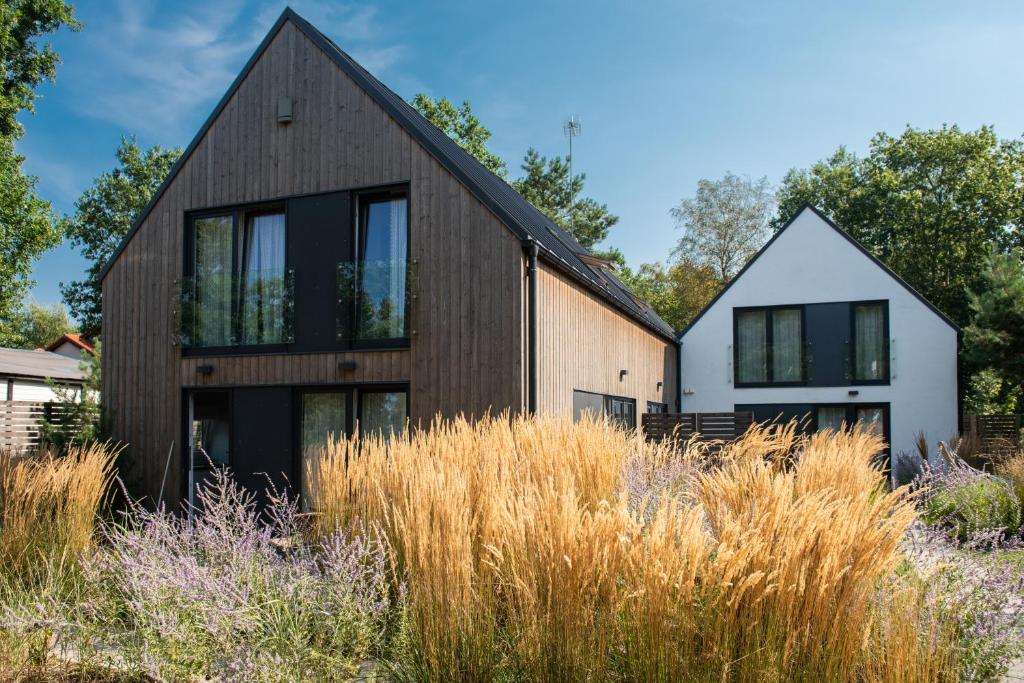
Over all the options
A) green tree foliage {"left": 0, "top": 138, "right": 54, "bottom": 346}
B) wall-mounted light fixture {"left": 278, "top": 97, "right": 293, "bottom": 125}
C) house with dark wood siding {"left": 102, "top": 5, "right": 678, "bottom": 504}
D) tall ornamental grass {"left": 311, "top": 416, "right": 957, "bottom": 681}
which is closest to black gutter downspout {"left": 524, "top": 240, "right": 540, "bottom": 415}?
house with dark wood siding {"left": 102, "top": 5, "right": 678, "bottom": 504}

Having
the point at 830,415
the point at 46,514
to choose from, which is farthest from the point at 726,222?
the point at 46,514

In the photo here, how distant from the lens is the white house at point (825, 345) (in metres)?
15.8

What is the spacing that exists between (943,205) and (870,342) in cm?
1317

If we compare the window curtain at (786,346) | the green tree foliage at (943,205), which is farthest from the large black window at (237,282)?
the green tree foliage at (943,205)

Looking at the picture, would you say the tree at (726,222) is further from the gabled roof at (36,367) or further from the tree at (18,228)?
the gabled roof at (36,367)

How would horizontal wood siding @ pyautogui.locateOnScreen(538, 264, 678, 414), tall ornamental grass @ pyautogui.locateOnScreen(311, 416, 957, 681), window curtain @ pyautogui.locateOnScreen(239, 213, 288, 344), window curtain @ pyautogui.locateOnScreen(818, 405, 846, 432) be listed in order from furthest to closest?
window curtain @ pyautogui.locateOnScreen(818, 405, 846, 432) < window curtain @ pyautogui.locateOnScreen(239, 213, 288, 344) < horizontal wood siding @ pyautogui.locateOnScreen(538, 264, 678, 414) < tall ornamental grass @ pyautogui.locateOnScreen(311, 416, 957, 681)

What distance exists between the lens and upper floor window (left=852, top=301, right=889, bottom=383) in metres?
16.1

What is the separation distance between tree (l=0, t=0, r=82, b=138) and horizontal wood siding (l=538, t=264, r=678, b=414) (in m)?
16.3

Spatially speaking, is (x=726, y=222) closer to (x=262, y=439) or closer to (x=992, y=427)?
(x=992, y=427)

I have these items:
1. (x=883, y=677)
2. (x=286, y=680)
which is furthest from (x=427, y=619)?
(x=883, y=677)

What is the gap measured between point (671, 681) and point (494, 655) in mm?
762

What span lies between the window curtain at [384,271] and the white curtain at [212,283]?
7.32ft

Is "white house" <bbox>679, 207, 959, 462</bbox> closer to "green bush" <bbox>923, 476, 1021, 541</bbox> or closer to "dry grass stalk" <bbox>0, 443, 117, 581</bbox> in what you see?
"green bush" <bbox>923, 476, 1021, 541</bbox>

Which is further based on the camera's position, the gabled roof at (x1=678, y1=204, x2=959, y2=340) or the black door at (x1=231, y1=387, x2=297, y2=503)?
the gabled roof at (x1=678, y1=204, x2=959, y2=340)
